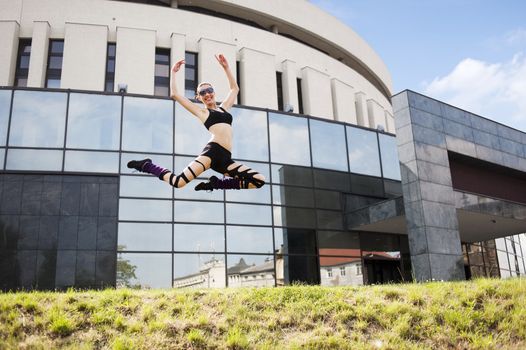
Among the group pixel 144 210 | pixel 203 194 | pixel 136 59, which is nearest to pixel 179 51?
pixel 136 59

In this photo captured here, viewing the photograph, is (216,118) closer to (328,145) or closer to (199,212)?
(199,212)

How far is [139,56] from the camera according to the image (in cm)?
2911

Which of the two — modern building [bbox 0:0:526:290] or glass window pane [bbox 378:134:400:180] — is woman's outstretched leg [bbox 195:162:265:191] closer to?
modern building [bbox 0:0:526:290]

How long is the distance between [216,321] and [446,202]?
1415 cm

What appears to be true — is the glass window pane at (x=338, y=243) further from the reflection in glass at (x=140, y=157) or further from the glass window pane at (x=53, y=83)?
the glass window pane at (x=53, y=83)

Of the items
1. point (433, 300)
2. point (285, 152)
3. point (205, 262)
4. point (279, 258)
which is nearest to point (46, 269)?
point (205, 262)

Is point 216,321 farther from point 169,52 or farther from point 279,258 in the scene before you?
point 169,52

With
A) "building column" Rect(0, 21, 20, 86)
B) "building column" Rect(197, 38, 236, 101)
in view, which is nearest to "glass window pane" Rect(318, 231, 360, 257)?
"building column" Rect(197, 38, 236, 101)

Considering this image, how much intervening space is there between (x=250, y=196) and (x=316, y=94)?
1178cm

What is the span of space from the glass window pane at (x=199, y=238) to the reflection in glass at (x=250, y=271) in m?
0.76

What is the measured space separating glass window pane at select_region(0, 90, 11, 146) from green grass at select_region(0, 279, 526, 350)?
530 inches

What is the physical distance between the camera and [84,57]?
1115 inches

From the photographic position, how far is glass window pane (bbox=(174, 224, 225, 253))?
21.8 metres

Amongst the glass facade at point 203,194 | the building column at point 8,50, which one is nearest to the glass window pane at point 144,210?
the glass facade at point 203,194
